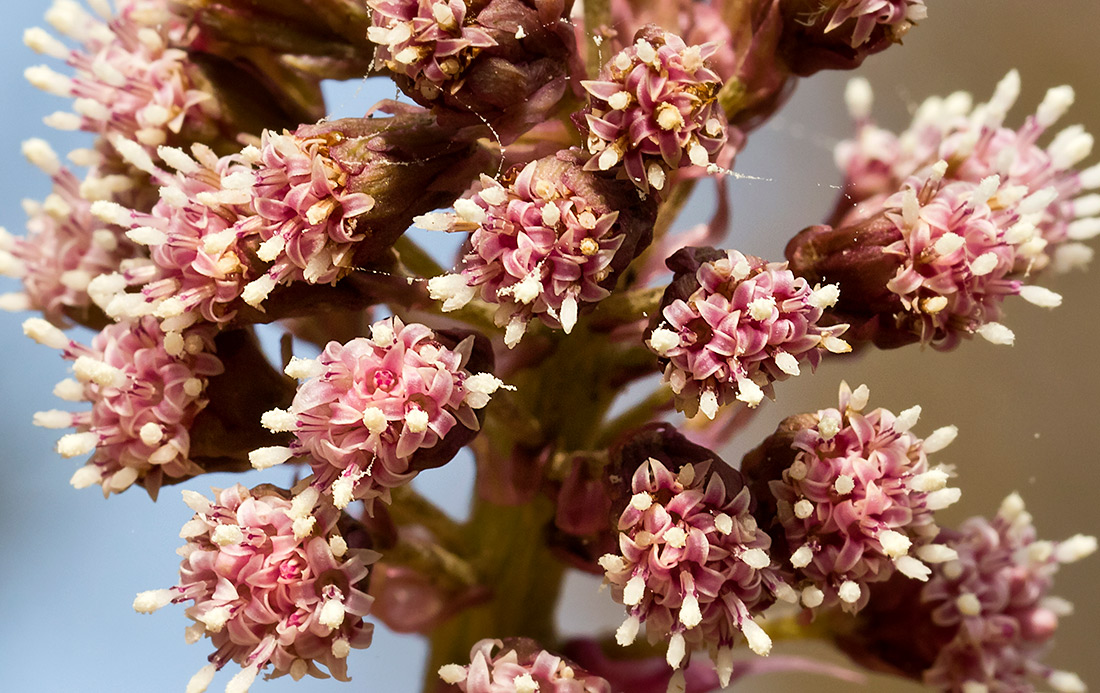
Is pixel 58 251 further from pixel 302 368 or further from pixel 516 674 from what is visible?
pixel 516 674

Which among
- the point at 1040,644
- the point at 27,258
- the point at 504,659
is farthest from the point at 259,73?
the point at 1040,644

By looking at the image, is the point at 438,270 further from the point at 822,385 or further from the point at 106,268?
the point at 822,385

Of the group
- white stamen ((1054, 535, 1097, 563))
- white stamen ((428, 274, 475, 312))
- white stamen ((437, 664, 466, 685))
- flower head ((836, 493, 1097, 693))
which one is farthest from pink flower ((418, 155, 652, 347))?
white stamen ((1054, 535, 1097, 563))

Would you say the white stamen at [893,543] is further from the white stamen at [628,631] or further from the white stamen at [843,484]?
the white stamen at [628,631]

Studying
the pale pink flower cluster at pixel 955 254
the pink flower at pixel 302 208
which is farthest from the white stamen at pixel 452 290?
the pale pink flower cluster at pixel 955 254

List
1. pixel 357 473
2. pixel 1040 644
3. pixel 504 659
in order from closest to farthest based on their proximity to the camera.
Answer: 1. pixel 357 473
2. pixel 504 659
3. pixel 1040 644

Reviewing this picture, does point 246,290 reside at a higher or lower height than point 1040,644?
higher
